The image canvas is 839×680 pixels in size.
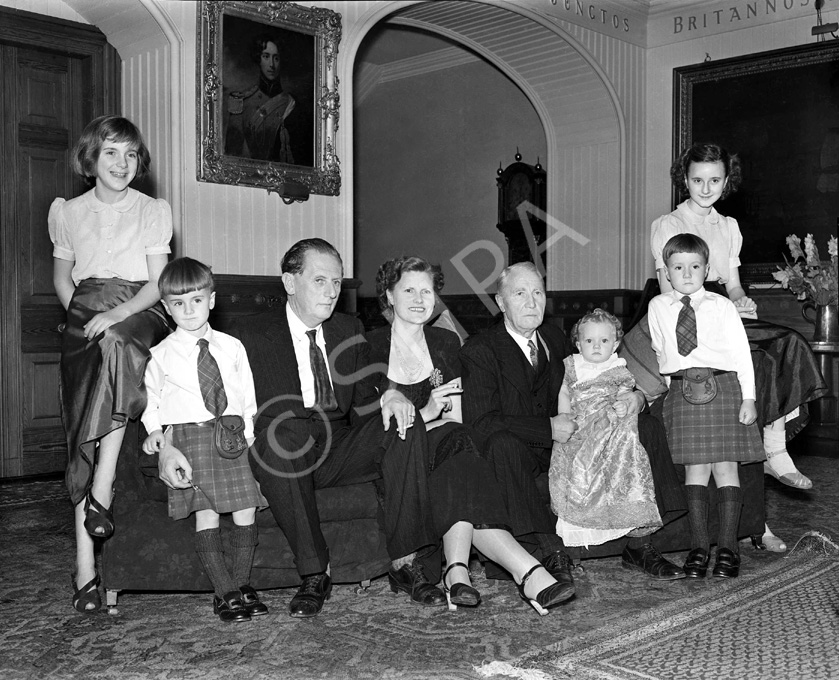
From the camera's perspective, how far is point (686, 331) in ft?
12.3

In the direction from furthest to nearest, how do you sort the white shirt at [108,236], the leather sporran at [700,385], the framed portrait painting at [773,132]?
the framed portrait painting at [773,132] < the leather sporran at [700,385] < the white shirt at [108,236]

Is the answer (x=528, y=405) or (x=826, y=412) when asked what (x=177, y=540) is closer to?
(x=528, y=405)

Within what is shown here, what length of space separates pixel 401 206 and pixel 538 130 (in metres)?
2.11

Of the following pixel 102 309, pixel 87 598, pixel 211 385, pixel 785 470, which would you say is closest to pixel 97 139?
pixel 102 309

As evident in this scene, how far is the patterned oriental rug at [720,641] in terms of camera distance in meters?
2.58

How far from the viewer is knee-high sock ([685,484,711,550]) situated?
372cm

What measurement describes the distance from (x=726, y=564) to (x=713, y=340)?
86cm

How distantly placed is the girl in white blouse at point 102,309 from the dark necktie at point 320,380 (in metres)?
0.57

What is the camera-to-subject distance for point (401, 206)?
A: 36.1 ft

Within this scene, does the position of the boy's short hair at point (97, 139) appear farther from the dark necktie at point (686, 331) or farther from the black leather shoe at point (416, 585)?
the dark necktie at point (686, 331)

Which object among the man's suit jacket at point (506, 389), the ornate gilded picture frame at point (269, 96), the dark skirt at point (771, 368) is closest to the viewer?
the man's suit jacket at point (506, 389)

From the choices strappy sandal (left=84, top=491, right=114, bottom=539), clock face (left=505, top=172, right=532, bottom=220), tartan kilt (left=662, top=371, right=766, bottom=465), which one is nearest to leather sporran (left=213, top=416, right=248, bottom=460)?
strappy sandal (left=84, top=491, right=114, bottom=539)

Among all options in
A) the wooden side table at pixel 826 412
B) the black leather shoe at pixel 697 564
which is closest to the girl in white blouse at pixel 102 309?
the black leather shoe at pixel 697 564

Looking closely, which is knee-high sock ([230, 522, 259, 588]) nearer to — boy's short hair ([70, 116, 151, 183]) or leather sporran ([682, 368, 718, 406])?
boy's short hair ([70, 116, 151, 183])
